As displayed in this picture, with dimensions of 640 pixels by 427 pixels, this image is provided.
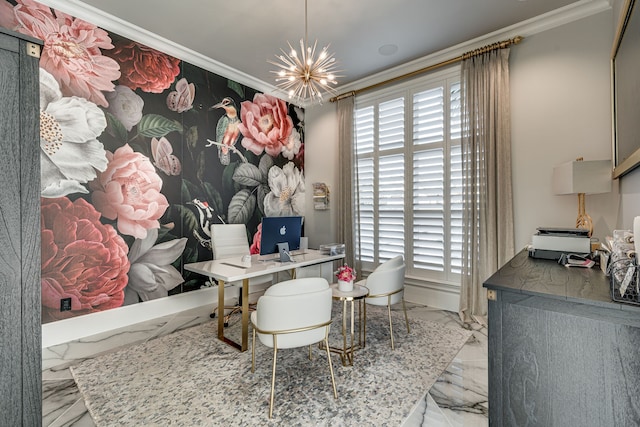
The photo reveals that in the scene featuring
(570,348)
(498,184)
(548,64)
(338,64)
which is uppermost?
(338,64)

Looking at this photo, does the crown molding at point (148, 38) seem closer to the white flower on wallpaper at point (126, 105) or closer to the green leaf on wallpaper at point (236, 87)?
the green leaf on wallpaper at point (236, 87)

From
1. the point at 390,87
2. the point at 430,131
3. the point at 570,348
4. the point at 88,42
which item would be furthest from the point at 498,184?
the point at 88,42

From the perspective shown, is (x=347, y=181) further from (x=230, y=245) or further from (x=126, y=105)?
(x=126, y=105)

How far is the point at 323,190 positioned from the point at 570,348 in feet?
13.0

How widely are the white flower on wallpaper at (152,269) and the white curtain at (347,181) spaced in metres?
2.28

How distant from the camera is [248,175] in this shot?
174 inches

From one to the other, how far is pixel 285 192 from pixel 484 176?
2.95 metres

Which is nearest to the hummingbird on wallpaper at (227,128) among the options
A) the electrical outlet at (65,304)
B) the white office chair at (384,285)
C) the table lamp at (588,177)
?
the electrical outlet at (65,304)

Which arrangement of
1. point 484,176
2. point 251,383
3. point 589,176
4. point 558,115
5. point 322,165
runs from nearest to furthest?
1. point 251,383
2. point 589,176
3. point 558,115
4. point 484,176
5. point 322,165

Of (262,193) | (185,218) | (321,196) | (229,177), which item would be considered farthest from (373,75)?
(185,218)

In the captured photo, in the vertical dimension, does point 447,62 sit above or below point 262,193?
A: above

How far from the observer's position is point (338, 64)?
12.8ft

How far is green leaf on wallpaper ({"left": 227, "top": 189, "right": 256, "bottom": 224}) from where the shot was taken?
13.8 feet

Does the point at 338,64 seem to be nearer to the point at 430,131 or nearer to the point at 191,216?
the point at 430,131
